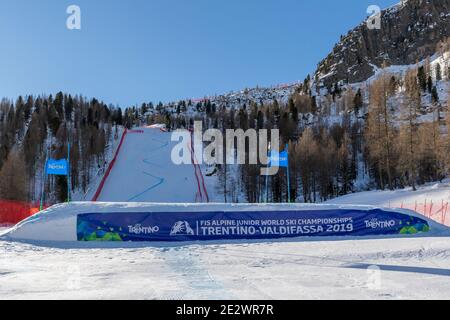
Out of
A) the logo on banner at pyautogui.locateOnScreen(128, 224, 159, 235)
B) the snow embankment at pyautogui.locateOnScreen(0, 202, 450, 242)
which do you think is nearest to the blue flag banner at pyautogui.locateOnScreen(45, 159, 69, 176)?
the snow embankment at pyautogui.locateOnScreen(0, 202, 450, 242)

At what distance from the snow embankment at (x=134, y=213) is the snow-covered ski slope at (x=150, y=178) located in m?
17.0

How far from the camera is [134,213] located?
39.5 feet

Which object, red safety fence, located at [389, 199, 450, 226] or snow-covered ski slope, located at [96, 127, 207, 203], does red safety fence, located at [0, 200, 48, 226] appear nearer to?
snow-covered ski slope, located at [96, 127, 207, 203]

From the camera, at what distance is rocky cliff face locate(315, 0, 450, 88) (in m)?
122

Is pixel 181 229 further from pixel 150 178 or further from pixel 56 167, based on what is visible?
pixel 150 178

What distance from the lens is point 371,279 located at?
6.12 m

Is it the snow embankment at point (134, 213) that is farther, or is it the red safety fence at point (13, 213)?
the red safety fence at point (13, 213)

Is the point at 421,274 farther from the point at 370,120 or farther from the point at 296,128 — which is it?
→ the point at 296,128

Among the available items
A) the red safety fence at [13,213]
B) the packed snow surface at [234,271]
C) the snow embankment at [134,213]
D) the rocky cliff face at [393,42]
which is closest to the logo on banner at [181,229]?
the snow embankment at [134,213]

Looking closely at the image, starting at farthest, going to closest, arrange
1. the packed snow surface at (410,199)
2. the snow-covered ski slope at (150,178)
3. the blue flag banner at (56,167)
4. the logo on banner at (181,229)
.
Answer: the snow-covered ski slope at (150,178)
the packed snow surface at (410,199)
the blue flag banner at (56,167)
the logo on banner at (181,229)

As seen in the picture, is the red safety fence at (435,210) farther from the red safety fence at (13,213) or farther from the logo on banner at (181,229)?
the red safety fence at (13,213)

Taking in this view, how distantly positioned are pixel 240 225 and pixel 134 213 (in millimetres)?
3287

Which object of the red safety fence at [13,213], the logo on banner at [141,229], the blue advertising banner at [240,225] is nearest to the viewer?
the blue advertising banner at [240,225]

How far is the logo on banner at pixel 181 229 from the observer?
12078 millimetres
